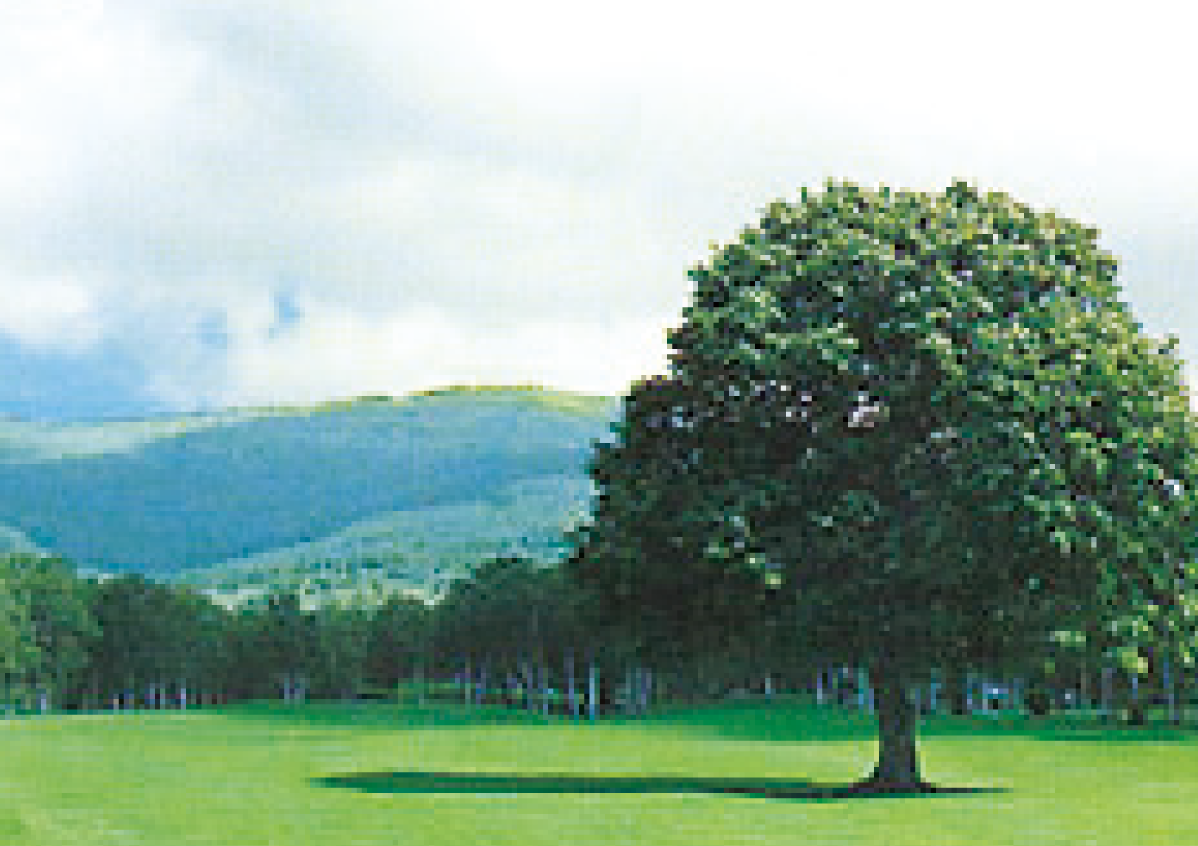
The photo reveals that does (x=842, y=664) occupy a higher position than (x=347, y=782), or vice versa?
(x=842, y=664)

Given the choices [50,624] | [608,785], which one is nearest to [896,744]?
[608,785]

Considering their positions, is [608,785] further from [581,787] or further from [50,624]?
[50,624]

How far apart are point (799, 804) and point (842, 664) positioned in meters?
4.92

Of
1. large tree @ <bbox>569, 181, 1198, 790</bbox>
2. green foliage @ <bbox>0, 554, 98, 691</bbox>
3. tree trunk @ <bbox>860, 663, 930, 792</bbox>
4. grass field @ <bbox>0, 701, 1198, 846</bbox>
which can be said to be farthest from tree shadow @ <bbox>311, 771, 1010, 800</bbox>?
green foliage @ <bbox>0, 554, 98, 691</bbox>

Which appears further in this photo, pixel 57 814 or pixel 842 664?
pixel 842 664

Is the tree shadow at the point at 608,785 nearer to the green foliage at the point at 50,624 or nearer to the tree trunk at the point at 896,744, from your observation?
the tree trunk at the point at 896,744

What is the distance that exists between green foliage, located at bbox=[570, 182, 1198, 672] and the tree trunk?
326 centimetres

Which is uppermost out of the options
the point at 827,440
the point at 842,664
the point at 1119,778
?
the point at 827,440

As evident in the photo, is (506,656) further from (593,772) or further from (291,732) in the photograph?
(593,772)

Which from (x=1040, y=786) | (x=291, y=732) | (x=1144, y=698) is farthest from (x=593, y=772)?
(x=1144, y=698)

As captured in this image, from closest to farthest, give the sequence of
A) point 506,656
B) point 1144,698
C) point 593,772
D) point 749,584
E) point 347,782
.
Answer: point 749,584, point 347,782, point 593,772, point 1144,698, point 506,656

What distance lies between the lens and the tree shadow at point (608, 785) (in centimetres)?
5141

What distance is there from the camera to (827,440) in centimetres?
4962

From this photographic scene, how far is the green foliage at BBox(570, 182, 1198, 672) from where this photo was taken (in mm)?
47531
